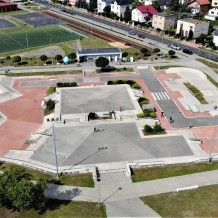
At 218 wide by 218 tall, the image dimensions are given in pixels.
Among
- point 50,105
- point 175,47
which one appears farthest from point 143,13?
point 50,105

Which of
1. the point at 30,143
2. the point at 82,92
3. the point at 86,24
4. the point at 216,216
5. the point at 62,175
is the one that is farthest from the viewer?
the point at 86,24

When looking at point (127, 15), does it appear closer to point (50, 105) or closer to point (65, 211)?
point (50, 105)

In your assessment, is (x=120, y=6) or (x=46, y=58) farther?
(x=120, y=6)

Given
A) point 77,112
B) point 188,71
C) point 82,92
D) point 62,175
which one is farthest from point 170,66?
point 62,175

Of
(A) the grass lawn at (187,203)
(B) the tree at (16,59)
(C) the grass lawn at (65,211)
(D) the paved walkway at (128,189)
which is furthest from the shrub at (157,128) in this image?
(B) the tree at (16,59)

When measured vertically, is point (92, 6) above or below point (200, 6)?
below

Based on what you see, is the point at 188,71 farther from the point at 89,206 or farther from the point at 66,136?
the point at 89,206

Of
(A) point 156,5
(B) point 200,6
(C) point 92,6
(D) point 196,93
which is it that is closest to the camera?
(D) point 196,93
